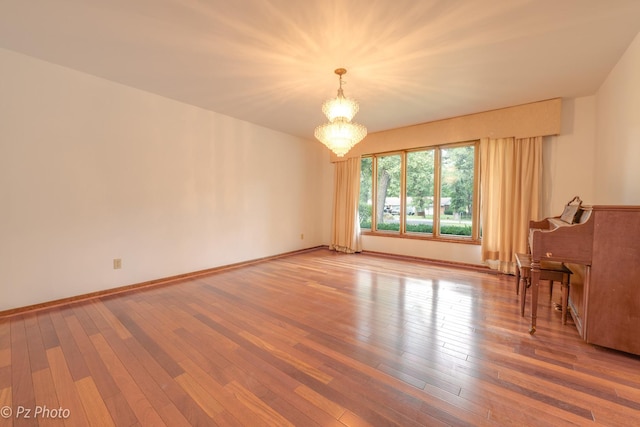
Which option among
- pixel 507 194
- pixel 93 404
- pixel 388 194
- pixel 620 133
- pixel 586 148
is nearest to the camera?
pixel 93 404

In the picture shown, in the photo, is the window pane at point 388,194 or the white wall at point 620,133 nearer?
the white wall at point 620,133

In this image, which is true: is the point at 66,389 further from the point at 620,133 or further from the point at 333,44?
the point at 620,133

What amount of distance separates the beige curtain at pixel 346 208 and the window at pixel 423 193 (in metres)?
0.30

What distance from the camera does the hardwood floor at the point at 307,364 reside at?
56.0 inches

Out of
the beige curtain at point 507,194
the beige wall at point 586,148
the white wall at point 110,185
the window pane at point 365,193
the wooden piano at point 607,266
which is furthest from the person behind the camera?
the window pane at point 365,193

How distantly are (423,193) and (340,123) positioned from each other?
297 cm

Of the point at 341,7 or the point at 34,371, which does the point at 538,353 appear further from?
the point at 34,371

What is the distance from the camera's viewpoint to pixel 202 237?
4.25 metres

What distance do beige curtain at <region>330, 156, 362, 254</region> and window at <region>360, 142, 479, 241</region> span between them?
0.30 m

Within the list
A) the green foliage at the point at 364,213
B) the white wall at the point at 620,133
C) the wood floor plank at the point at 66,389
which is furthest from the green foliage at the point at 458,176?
the wood floor plank at the point at 66,389

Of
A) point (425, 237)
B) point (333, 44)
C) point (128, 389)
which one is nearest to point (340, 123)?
point (333, 44)

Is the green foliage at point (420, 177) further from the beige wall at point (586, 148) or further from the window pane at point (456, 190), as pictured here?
the beige wall at point (586, 148)

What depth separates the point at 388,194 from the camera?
5688 mm

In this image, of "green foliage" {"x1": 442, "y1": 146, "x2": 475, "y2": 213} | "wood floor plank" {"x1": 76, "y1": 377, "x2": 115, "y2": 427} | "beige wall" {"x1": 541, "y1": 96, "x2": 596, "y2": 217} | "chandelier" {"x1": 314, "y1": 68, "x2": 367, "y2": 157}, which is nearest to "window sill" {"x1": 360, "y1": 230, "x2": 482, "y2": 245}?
"green foliage" {"x1": 442, "y1": 146, "x2": 475, "y2": 213}
